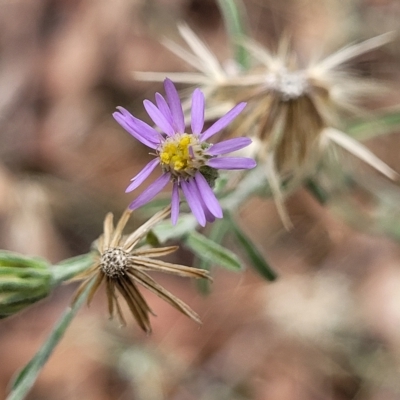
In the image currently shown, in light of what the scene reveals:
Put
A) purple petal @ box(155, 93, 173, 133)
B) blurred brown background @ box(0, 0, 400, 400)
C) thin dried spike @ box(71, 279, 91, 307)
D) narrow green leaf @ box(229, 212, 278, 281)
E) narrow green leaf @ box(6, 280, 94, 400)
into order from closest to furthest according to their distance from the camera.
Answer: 1. purple petal @ box(155, 93, 173, 133)
2. thin dried spike @ box(71, 279, 91, 307)
3. narrow green leaf @ box(6, 280, 94, 400)
4. narrow green leaf @ box(229, 212, 278, 281)
5. blurred brown background @ box(0, 0, 400, 400)

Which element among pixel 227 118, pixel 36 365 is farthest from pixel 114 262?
pixel 36 365

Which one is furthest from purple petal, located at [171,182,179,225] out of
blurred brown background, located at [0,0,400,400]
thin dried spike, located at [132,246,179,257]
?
blurred brown background, located at [0,0,400,400]

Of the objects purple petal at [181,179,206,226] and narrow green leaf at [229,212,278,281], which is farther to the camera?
narrow green leaf at [229,212,278,281]

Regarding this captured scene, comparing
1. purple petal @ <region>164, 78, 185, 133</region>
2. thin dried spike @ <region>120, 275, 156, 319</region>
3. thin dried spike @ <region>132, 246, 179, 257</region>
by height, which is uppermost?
purple petal @ <region>164, 78, 185, 133</region>

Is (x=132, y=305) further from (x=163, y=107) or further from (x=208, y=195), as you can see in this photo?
(x=163, y=107)

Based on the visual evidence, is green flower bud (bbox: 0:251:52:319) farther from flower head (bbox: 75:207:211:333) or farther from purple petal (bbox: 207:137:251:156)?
purple petal (bbox: 207:137:251:156)

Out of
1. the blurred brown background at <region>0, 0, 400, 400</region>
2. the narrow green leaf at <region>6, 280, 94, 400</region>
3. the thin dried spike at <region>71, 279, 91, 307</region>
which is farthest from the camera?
the blurred brown background at <region>0, 0, 400, 400</region>

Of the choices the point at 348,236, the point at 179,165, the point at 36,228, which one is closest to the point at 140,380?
the point at 36,228

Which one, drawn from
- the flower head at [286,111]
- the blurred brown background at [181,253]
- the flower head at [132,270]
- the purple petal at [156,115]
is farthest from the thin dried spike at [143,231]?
the blurred brown background at [181,253]
